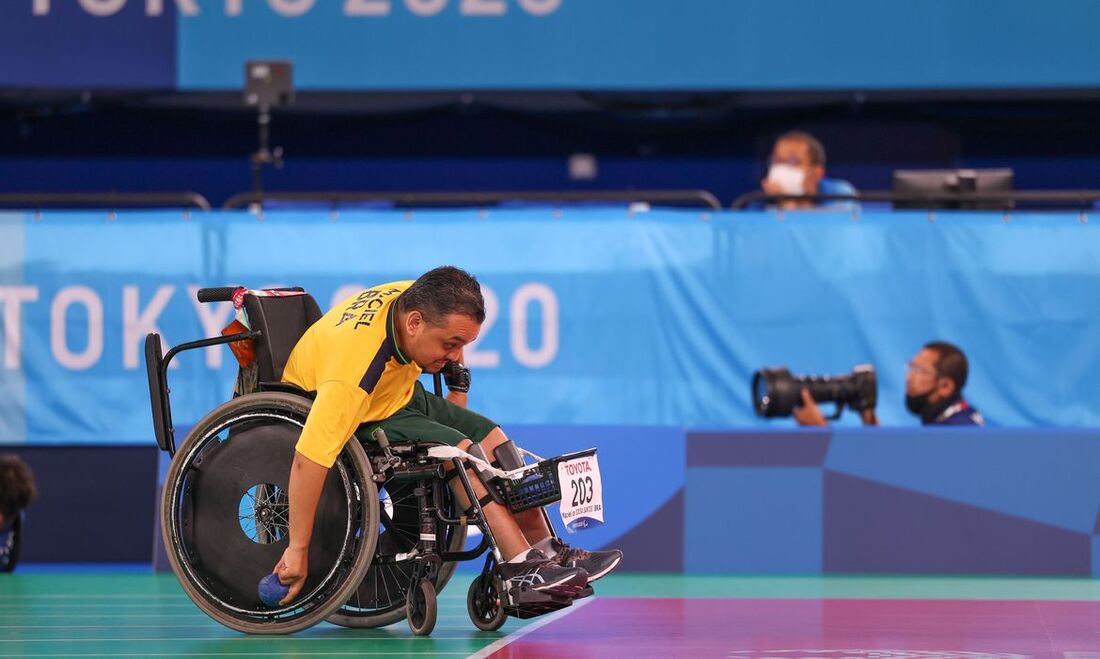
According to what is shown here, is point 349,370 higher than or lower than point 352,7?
lower

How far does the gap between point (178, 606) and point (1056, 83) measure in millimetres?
7128

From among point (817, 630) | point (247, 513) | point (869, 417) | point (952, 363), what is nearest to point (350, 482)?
point (247, 513)

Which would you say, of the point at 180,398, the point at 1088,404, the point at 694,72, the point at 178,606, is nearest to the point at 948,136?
the point at 694,72

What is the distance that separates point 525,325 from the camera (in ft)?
28.3

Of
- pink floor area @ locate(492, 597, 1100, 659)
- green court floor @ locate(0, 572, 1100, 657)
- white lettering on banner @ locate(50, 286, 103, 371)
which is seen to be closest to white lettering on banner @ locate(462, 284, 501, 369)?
green court floor @ locate(0, 572, 1100, 657)

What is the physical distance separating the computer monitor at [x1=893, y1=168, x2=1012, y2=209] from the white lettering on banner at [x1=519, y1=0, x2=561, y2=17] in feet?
9.32

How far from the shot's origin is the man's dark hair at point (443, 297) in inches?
198

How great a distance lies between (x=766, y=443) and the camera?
296 inches

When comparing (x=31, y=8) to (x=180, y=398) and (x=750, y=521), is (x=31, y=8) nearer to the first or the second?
(x=180, y=398)

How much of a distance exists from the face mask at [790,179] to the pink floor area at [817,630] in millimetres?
3617

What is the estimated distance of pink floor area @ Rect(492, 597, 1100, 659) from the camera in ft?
15.9

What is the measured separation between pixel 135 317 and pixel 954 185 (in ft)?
15.3

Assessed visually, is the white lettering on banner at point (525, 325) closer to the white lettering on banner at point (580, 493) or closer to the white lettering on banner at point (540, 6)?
the white lettering on banner at point (540, 6)

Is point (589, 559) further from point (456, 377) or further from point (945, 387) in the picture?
point (945, 387)
